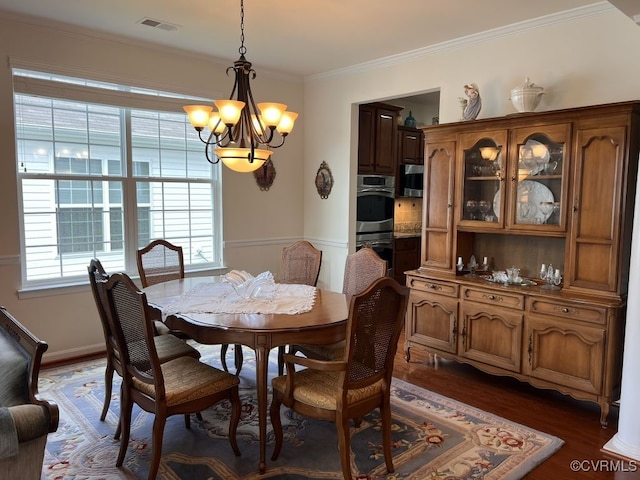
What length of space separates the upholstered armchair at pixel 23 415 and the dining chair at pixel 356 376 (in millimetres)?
1101

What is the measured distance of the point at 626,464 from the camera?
2602 mm

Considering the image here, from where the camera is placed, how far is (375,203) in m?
5.59

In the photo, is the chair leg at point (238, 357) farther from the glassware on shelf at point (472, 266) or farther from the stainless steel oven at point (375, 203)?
the stainless steel oven at point (375, 203)

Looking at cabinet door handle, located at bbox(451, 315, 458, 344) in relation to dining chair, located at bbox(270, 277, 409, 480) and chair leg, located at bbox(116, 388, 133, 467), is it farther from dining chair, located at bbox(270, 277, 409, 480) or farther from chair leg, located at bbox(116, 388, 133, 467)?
chair leg, located at bbox(116, 388, 133, 467)

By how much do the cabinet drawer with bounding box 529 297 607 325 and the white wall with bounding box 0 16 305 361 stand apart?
3017mm

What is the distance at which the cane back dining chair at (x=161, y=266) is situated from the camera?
12.5 feet

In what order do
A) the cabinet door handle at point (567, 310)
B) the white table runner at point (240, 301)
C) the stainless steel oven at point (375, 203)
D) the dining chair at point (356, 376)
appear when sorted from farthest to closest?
the stainless steel oven at point (375, 203) → the cabinet door handle at point (567, 310) → the white table runner at point (240, 301) → the dining chair at point (356, 376)

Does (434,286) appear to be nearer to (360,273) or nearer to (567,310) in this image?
(360,273)

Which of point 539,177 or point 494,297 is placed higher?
point 539,177

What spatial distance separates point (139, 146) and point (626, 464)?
444 centimetres

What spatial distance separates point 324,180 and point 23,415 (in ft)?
13.7

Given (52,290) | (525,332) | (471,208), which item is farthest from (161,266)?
(525,332)

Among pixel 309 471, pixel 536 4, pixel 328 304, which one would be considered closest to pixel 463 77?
pixel 536 4

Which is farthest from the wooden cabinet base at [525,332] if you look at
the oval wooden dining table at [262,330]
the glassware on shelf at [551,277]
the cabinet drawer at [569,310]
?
the oval wooden dining table at [262,330]
